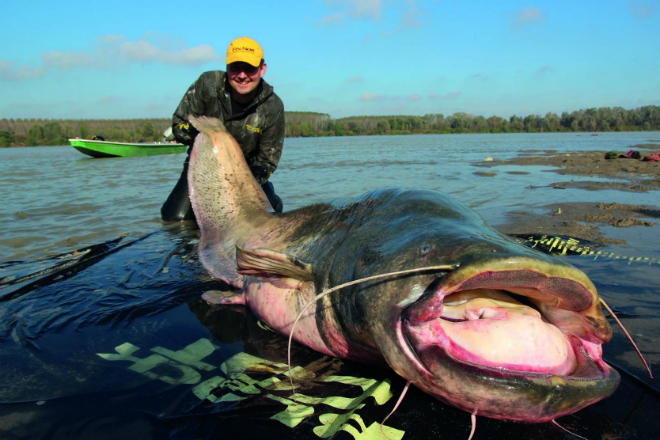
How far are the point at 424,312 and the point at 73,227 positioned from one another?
18.9 ft

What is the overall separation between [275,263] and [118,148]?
80.7ft

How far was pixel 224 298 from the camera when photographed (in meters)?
2.78

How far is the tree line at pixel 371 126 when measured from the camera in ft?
200

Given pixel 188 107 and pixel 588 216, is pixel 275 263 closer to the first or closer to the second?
pixel 188 107

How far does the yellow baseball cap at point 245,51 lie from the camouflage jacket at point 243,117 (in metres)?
0.62

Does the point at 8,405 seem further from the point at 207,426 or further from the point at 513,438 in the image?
the point at 513,438

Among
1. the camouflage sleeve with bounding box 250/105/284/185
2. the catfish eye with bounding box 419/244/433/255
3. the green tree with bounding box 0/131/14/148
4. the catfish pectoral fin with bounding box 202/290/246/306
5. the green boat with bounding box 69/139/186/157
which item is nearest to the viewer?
the catfish eye with bounding box 419/244/433/255

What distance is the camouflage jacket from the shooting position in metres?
4.98

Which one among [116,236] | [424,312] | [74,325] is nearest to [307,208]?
[74,325]

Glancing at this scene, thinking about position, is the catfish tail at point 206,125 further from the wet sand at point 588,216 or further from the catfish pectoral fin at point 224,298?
the wet sand at point 588,216

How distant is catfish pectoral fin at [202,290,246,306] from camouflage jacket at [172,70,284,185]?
2.57 meters

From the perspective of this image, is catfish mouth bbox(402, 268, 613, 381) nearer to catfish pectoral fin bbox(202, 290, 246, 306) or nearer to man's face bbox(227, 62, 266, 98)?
catfish pectoral fin bbox(202, 290, 246, 306)

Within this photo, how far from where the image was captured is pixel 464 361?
126cm

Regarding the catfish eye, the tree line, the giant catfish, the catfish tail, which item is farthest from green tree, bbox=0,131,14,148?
the catfish eye
